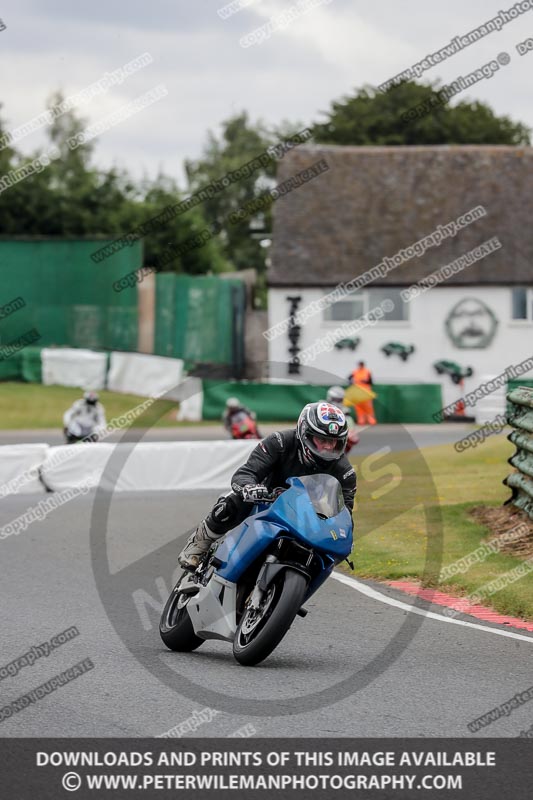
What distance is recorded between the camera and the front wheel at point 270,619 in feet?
24.3

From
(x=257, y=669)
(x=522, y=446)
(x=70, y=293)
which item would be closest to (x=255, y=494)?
(x=257, y=669)

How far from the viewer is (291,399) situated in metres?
33.3

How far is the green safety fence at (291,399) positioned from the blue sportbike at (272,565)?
24591 millimetres

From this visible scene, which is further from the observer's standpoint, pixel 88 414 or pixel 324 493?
pixel 88 414

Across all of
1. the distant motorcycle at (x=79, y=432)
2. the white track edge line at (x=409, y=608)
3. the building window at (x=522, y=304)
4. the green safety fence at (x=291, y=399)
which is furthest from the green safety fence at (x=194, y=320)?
the white track edge line at (x=409, y=608)

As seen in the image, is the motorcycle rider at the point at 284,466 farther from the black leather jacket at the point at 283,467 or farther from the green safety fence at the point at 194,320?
the green safety fence at the point at 194,320

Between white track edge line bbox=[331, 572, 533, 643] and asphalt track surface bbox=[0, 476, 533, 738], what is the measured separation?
0.08 metres

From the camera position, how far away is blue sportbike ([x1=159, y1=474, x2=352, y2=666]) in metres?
7.52

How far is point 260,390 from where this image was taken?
3328 cm

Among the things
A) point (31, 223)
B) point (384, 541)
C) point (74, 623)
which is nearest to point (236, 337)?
point (31, 223)

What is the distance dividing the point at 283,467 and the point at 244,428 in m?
14.3

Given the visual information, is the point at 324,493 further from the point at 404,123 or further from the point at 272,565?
the point at 404,123
